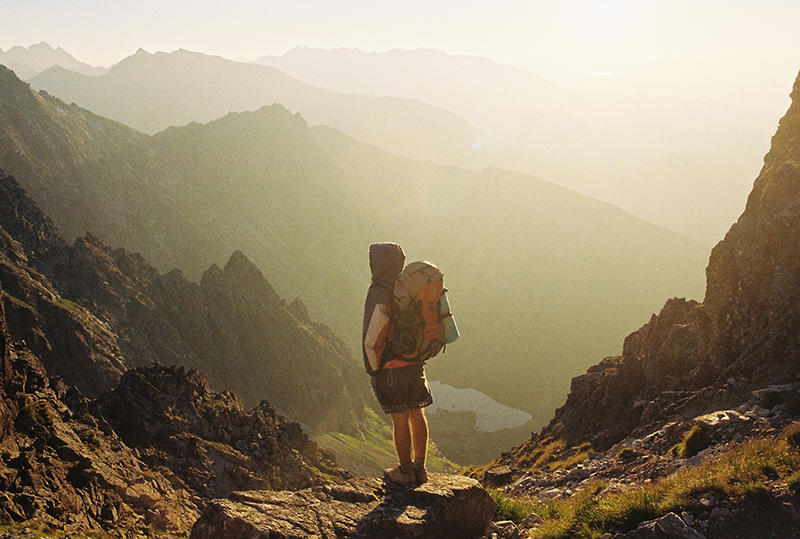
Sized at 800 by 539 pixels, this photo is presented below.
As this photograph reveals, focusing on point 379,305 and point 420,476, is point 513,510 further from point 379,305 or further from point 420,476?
point 379,305

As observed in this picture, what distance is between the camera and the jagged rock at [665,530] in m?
7.02

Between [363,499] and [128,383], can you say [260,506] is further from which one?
[128,383]

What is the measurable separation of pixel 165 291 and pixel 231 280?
18.3 m

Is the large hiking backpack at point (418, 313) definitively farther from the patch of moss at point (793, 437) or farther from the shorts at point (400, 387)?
the patch of moss at point (793, 437)

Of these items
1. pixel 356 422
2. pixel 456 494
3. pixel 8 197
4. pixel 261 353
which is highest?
pixel 8 197

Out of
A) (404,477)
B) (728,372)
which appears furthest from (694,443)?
(728,372)

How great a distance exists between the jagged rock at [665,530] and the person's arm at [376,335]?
4.39 metres

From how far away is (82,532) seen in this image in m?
11.7

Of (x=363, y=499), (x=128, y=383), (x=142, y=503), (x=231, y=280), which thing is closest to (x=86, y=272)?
(x=231, y=280)

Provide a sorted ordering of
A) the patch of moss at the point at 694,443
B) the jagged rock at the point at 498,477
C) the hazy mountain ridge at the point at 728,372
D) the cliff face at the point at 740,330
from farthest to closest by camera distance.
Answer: the jagged rock at the point at 498,477, the cliff face at the point at 740,330, the hazy mountain ridge at the point at 728,372, the patch of moss at the point at 694,443

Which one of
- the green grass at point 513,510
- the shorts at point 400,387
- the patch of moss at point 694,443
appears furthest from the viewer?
the patch of moss at point 694,443

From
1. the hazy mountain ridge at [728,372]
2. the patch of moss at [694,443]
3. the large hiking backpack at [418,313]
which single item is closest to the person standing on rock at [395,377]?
the large hiking backpack at [418,313]

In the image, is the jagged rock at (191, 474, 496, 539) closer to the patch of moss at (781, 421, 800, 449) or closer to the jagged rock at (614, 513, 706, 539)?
the jagged rock at (614, 513, 706, 539)

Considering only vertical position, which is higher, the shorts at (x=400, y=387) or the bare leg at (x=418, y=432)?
the shorts at (x=400, y=387)
